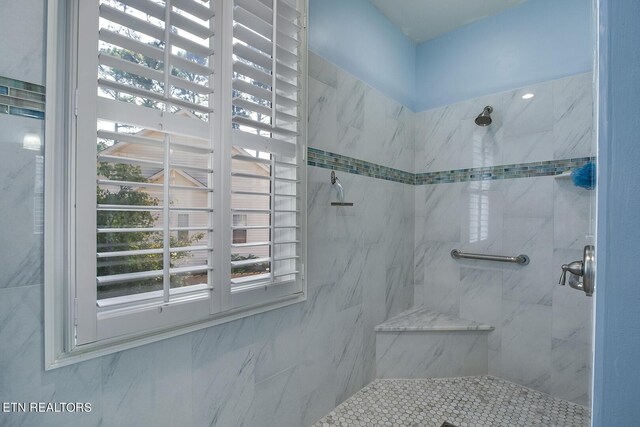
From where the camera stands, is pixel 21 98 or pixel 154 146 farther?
pixel 154 146

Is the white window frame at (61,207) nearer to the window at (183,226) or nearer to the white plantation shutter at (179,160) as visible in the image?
the white plantation shutter at (179,160)

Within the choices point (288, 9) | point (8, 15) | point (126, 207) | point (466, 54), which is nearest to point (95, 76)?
point (8, 15)

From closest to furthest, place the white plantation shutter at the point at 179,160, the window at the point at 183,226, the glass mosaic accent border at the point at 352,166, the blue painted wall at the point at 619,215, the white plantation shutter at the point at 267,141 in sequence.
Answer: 1. the blue painted wall at the point at 619,215
2. the white plantation shutter at the point at 179,160
3. the window at the point at 183,226
4. the white plantation shutter at the point at 267,141
5. the glass mosaic accent border at the point at 352,166

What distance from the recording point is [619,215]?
0.33 m

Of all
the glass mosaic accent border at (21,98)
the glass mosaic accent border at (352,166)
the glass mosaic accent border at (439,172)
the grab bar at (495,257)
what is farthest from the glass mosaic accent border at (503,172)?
the glass mosaic accent border at (21,98)

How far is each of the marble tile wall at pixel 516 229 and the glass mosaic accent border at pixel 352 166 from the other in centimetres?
32

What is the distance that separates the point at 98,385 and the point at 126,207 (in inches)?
22.0

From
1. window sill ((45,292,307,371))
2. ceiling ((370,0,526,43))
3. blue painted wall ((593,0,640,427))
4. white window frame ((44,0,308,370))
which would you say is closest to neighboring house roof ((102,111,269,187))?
white window frame ((44,0,308,370))

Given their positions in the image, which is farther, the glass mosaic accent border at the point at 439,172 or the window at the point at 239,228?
the glass mosaic accent border at the point at 439,172

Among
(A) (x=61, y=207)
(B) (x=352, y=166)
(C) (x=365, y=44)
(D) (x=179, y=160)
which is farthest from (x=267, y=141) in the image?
(C) (x=365, y=44)

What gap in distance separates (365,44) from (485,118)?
38.0 inches

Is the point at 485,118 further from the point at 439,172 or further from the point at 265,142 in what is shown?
the point at 265,142

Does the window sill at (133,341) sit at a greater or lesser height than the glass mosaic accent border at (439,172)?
lesser

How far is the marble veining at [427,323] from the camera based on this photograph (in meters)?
2.19
